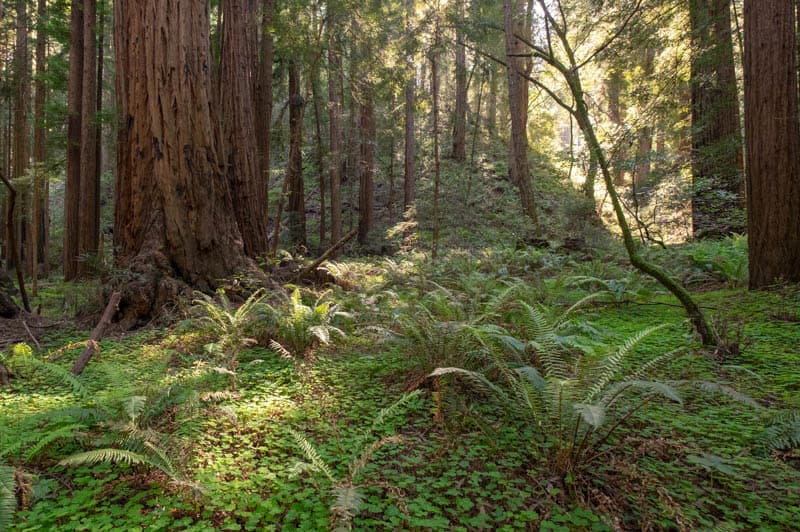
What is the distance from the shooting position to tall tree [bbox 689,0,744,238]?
8352 mm

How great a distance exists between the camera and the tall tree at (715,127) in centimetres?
835

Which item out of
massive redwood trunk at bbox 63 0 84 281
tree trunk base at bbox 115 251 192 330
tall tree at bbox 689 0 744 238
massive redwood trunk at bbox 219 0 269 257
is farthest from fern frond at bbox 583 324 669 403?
massive redwood trunk at bbox 63 0 84 281

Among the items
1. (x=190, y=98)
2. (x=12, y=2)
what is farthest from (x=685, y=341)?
(x=12, y=2)

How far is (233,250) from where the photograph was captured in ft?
19.1

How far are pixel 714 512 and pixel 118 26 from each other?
7.24 meters

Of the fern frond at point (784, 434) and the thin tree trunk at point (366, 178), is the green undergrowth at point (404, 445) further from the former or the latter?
the thin tree trunk at point (366, 178)

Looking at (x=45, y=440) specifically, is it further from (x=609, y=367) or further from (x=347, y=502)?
(x=609, y=367)

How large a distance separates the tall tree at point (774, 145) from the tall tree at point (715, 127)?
333 centimetres

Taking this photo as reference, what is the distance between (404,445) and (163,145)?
4687 millimetres

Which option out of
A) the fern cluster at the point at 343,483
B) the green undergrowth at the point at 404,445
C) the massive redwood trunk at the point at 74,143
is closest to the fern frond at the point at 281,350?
the green undergrowth at the point at 404,445

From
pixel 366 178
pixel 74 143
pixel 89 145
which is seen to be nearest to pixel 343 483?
pixel 89 145

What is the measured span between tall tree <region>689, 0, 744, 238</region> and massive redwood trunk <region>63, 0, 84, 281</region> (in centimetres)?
1324

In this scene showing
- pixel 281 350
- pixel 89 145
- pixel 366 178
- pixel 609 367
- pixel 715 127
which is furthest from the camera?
pixel 366 178

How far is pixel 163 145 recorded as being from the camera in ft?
17.3
